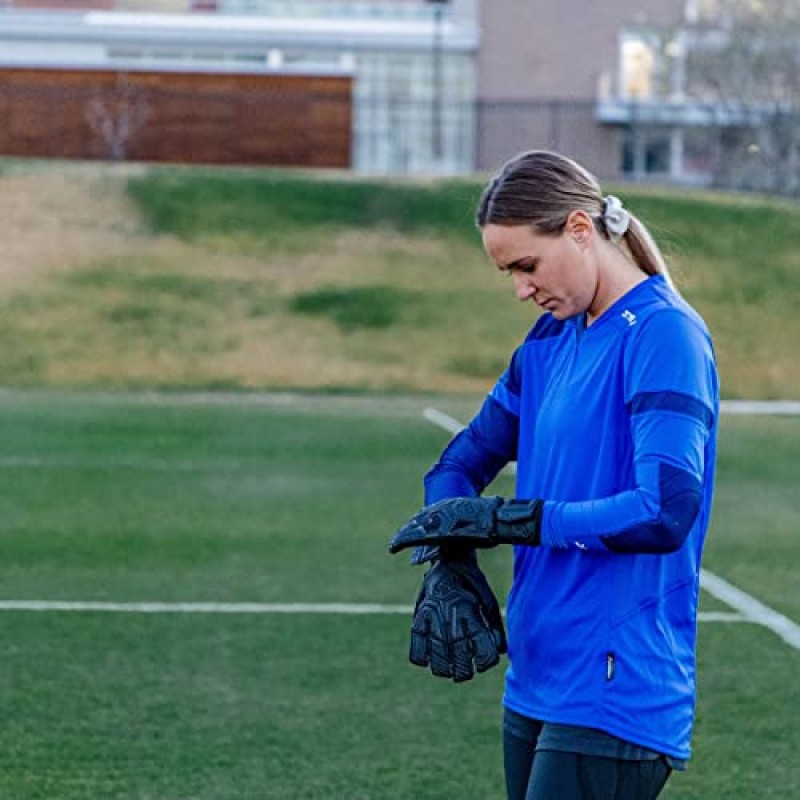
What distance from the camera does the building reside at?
158 feet

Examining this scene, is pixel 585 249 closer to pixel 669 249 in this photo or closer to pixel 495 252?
pixel 495 252

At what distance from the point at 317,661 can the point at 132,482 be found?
6.49 meters

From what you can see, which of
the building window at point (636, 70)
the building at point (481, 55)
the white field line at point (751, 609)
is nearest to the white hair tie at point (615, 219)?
the white field line at point (751, 609)

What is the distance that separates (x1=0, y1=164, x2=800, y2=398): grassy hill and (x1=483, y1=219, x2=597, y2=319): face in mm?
20607

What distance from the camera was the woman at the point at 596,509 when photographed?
3.45 m

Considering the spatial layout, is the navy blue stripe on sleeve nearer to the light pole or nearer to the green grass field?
the green grass field

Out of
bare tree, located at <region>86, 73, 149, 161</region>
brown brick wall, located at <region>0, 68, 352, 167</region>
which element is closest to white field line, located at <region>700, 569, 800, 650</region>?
bare tree, located at <region>86, 73, 149, 161</region>

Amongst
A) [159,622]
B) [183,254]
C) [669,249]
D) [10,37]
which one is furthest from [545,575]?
[10,37]

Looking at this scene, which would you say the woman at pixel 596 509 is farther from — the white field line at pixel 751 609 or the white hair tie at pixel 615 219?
the white field line at pixel 751 609

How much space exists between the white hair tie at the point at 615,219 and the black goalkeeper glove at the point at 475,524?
20.8 inches

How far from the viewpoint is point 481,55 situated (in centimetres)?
5738

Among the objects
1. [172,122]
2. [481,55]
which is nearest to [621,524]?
[172,122]

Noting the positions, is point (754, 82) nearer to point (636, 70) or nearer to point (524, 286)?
point (636, 70)

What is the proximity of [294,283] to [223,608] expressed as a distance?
18.2 m
